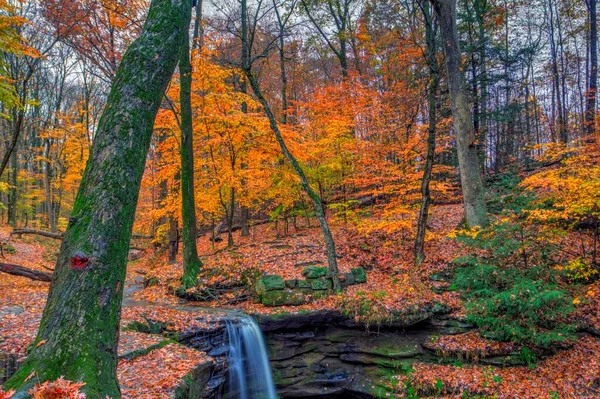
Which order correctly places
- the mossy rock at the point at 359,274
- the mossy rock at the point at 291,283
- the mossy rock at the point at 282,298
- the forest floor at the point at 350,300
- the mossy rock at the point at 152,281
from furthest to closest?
1. the mossy rock at the point at 152,281
2. the mossy rock at the point at 359,274
3. the mossy rock at the point at 291,283
4. the mossy rock at the point at 282,298
5. the forest floor at the point at 350,300

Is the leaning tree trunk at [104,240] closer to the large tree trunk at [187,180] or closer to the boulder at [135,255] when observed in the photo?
the large tree trunk at [187,180]

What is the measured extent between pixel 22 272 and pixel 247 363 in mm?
5811

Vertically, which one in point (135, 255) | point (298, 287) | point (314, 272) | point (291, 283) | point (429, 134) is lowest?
point (135, 255)

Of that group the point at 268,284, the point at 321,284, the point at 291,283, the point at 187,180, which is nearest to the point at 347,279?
the point at 321,284

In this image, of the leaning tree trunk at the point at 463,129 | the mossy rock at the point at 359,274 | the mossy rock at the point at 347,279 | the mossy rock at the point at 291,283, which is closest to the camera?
the mossy rock at the point at 291,283

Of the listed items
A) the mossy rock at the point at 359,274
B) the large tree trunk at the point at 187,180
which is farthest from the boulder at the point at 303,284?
the large tree trunk at the point at 187,180

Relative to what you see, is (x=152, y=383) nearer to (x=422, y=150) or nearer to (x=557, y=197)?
(x=557, y=197)

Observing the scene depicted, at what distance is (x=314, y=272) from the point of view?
9.07 m

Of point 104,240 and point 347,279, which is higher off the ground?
point 104,240

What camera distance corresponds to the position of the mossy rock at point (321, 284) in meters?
8.66

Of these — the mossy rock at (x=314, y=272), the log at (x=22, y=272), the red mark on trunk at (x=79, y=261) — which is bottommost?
the mossy rock at (x=314, y=272)

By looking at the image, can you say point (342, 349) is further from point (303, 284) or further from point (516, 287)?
point (516, 287)

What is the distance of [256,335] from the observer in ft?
24.0

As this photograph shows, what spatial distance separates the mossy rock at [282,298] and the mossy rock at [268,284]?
0.32 ft
